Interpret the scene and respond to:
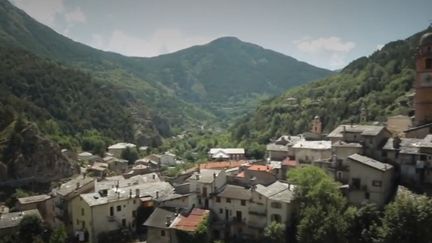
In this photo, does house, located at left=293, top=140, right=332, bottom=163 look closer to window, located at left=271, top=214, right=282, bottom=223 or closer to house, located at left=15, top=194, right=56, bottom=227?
window, located at left=271, top=214, right=282, bottom=223

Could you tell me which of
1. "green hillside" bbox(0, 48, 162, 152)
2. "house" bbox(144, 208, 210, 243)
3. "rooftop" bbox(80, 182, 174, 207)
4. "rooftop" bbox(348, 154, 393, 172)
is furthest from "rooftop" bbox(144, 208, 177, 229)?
"green hillside" bbox(0, 48, 162, 152)

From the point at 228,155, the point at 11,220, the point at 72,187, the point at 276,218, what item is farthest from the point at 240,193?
the point at 228,155

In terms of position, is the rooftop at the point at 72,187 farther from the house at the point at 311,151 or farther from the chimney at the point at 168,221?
the house at the point at 311,151

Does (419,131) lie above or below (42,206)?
above

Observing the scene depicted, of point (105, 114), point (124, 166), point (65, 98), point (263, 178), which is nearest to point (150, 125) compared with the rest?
point (105, 114)

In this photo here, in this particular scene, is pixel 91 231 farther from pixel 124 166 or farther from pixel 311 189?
pixel 124 166

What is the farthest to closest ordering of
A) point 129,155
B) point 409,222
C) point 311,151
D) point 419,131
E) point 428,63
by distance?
1. point 129,155
2. point 311,151
3. point 428,63
4. point 419,131
5. point 409,222

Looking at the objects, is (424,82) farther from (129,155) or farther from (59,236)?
(129,155)
